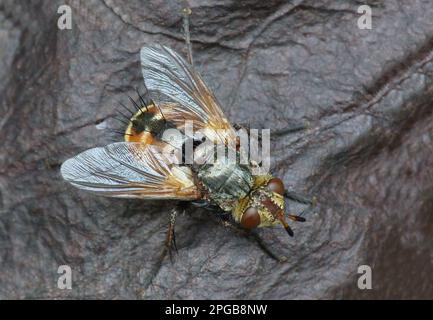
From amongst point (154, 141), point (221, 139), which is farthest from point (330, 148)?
point (154, 141)

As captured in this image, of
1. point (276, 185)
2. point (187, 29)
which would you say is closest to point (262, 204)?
point (276, 185)

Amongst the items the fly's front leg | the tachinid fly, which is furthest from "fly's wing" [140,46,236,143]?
the fly's front leg

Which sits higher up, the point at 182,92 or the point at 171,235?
the point at 182,92

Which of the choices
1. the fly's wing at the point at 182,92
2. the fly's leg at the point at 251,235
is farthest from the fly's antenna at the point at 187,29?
the fly's leg at the point at 251,235

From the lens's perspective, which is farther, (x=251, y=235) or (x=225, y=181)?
(x=251, y=235)

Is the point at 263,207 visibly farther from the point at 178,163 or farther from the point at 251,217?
the point at 178,163

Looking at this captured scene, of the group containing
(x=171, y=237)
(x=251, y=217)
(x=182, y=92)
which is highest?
(x=182, y=92)

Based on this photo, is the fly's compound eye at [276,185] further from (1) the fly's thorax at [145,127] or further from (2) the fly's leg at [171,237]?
(1) the fly's thorax at [145,127]

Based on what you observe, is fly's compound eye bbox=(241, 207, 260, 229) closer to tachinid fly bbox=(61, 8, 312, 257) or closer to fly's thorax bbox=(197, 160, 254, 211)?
tachinid fly bbox=(61, 8, 312, 257)

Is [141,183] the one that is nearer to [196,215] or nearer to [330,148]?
[196,215]
